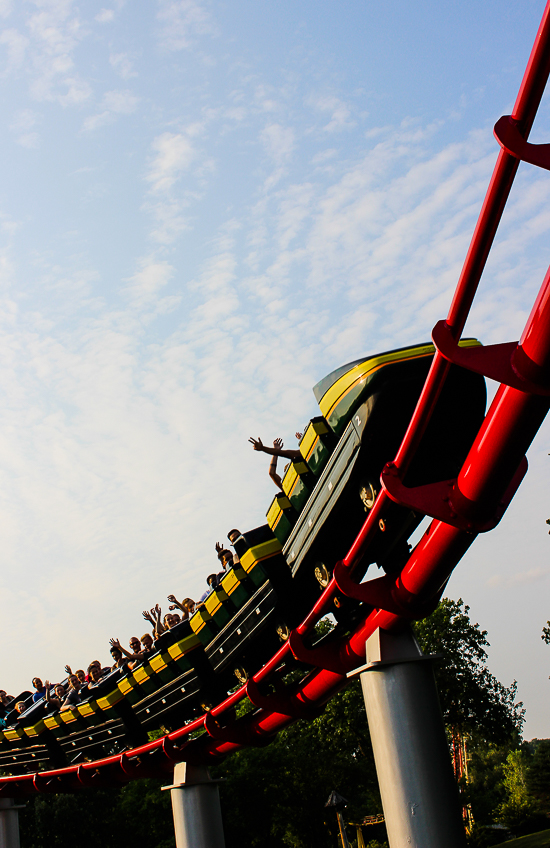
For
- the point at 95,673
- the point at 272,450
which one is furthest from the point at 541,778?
the point at 272,450

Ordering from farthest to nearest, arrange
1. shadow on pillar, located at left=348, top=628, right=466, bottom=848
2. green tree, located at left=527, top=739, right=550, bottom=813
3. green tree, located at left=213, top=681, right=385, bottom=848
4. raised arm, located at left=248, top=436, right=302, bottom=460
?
green tree, located at left=527, top=739, right=550, bottom=813 → green tree, located at left=213, top=681, right=385, bottom=848 → raised arm, located at left=248, top=436, right=302, bottom=460 → shadow on pillar, located at left=348, top=628, right=466, bottom=848

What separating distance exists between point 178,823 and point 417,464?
7186 mm

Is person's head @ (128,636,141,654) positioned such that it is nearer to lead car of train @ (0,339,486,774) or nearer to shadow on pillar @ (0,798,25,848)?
lead car of train @ (0,339,486,774)

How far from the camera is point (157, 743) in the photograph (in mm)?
10117

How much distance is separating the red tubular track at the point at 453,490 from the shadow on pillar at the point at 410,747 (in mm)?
296

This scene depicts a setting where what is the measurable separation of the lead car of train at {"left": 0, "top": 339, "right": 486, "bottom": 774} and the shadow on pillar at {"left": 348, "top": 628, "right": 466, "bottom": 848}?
0.93 metres

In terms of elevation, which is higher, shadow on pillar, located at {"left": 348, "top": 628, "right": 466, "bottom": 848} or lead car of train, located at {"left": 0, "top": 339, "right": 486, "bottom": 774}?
lead car of train, located at {"left": 0, "top": 339, "right": 486, "bottom": 774}

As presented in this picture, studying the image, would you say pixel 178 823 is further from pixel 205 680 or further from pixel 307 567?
pixel 307 567

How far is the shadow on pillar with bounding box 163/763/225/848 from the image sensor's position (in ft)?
31.7

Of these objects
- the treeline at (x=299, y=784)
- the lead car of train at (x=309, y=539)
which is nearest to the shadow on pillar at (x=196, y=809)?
the lead car of train at (x=309, y=539)

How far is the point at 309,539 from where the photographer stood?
607cm

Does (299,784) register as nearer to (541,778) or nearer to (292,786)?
(292,786)

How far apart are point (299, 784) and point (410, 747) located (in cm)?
2254

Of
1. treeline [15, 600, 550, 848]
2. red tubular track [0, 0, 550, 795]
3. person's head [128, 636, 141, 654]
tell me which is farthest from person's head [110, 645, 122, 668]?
treeline [15, 600, 550, 848]
